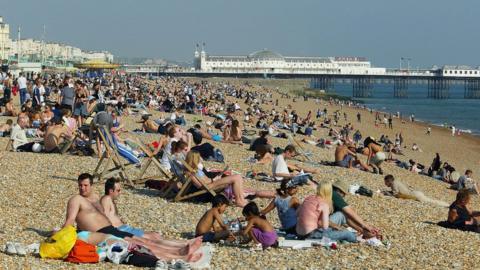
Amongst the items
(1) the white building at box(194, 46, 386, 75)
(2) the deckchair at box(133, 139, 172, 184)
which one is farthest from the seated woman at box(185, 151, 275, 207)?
(1) the white building at box(194, 46, 386, 75)

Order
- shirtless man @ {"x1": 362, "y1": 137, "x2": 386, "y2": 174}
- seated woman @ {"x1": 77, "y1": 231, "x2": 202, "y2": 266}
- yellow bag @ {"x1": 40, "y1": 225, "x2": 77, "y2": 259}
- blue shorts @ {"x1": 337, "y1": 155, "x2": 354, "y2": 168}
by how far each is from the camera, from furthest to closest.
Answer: shirtless man @ {"x1": 362, "y1": 137, "x2": 386, "y2": 174} → blue shorts @ {"x1": 337, "y1": 155, "x2": 354, "y2": 168} → seated woman @ {"x1": 77, "y1": 231, "x2": 202, "y2": 266} → yellow bag @ {"x1": 40, "y1": 225, "x2": 77, "y2": 259}

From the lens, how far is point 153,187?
8617mm

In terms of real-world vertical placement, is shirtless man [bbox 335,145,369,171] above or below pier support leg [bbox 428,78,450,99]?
above

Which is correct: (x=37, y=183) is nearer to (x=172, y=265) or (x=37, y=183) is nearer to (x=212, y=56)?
(x=172, y=265)

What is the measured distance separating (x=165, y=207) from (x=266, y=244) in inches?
67.9

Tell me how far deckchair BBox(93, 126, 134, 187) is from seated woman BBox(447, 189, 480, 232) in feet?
10.8

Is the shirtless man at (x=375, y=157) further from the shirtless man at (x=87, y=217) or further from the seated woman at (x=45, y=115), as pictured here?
the shirtless man at (x=87, y=217)

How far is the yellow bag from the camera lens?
549 centimetres

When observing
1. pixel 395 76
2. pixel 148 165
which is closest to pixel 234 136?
pixel 148 165

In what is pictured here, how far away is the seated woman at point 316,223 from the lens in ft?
21.5

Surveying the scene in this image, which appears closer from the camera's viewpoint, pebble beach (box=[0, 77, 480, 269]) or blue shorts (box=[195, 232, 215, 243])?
pebble beach (box=[0, 77, 480, 269])

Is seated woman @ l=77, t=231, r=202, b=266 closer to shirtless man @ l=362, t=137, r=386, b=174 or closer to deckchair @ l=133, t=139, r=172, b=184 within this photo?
deckchair @ l=133, t=139, r=172, b=184

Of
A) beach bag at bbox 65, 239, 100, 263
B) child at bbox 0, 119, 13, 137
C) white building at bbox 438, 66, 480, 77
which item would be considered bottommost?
beach bag at bbox 65, 239, 100, 263

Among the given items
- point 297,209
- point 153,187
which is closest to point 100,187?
point 153,187
